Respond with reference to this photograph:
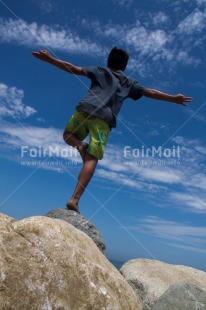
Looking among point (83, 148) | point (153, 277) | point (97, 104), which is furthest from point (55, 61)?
point (153, 277)

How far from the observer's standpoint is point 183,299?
6.39 metres

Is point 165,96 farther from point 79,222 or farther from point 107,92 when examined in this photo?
point 79,222

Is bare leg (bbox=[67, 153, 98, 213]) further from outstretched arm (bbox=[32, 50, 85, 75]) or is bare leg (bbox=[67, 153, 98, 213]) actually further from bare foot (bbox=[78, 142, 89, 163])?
outstretched arm (bbox=[32, 50, 85, 75])

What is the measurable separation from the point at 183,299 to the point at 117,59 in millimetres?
5348

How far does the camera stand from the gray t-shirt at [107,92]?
789 cm

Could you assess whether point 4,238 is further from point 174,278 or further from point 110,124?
point 174,278

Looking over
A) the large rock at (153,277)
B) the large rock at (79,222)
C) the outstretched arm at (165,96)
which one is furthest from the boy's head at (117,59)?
the large rock at (153,277)

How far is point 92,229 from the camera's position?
8.17 m

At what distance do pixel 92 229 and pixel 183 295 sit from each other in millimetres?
2498

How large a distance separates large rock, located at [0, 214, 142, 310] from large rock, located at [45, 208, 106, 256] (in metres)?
2.06

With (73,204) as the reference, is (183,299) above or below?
→ below

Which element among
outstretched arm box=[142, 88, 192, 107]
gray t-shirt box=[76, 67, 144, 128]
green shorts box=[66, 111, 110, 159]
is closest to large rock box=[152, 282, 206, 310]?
green shorts box=[66, 111, 110, 159]

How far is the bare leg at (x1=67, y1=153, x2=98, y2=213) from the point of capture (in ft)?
25.1

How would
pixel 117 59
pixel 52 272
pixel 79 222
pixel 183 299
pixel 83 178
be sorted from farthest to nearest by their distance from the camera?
pixel 117 59 → pixel 79 222 → pixel 83 178 → pixel 183 299 → pixel 52 272
